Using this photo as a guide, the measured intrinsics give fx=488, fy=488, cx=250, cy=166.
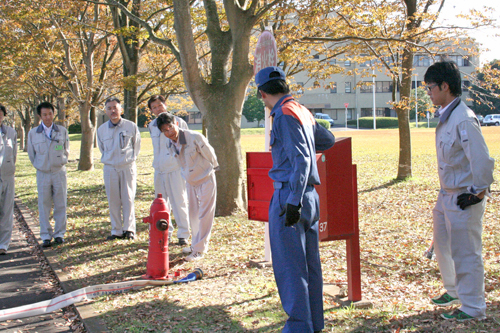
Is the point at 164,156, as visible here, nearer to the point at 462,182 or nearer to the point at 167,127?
the point at 167,127

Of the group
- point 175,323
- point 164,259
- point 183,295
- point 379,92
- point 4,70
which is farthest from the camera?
point 379,92

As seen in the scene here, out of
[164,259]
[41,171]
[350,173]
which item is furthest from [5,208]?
[350,173]

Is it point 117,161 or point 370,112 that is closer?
point 117,161

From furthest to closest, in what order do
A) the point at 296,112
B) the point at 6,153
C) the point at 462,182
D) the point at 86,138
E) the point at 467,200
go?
1. the point at 86,138
2. the point at 6,153
3. the point at 462,182
4. the point at 467,200
5. the point at 296,112

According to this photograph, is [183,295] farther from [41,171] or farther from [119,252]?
[41,171]

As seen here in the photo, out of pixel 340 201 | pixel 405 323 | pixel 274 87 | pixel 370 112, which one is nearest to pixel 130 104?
pixel 340 201

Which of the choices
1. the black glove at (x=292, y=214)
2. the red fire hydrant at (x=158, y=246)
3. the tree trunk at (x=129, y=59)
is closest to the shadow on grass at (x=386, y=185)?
the tree trunk at (x=129, y=59)

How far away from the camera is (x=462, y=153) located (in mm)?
4082

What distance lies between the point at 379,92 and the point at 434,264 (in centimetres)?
7322

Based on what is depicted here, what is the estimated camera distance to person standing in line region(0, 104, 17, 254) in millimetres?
7387

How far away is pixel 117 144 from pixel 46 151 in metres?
1.13

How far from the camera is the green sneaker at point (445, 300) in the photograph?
449cm

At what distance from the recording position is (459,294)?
13.5 ft

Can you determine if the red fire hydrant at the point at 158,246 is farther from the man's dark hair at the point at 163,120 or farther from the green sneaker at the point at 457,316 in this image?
the green sneaker at the point at 457,316
